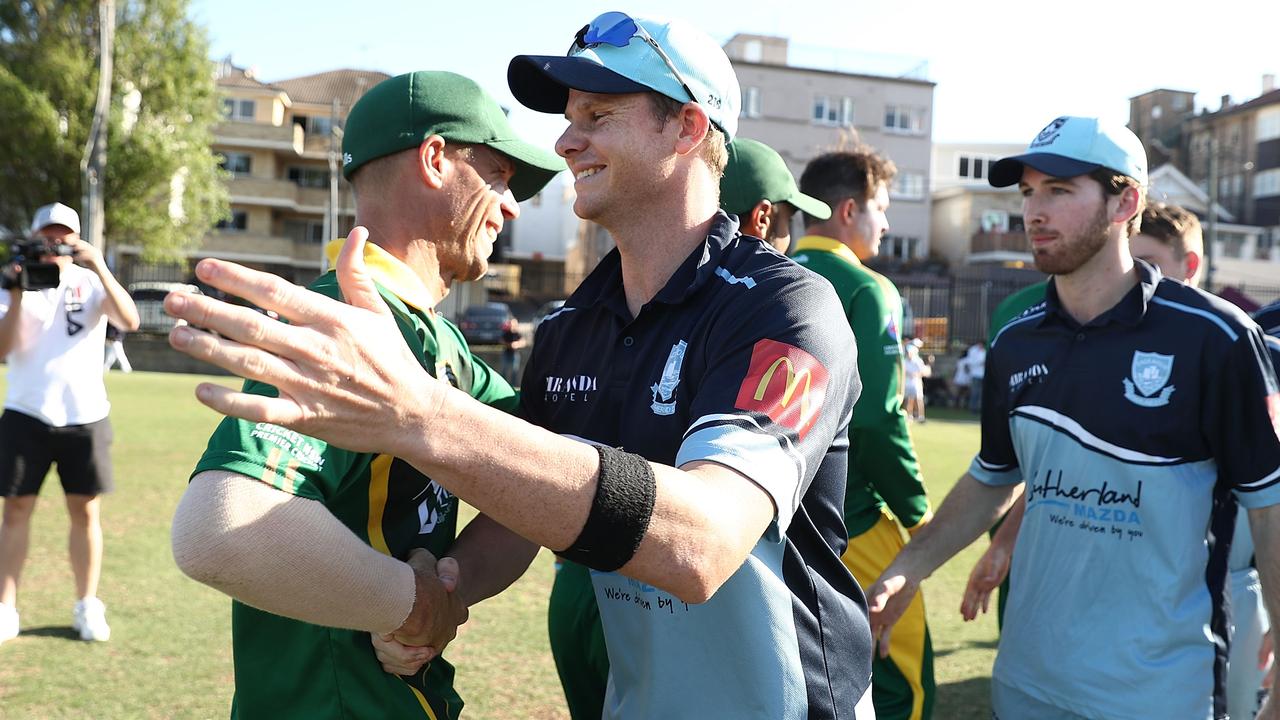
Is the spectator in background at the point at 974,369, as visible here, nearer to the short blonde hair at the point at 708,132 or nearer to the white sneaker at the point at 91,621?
the white sneaker at the point at 91,621

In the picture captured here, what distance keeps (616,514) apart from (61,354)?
661 cm

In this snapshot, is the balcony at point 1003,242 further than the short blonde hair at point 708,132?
Yes

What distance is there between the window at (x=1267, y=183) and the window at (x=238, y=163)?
2471 inches

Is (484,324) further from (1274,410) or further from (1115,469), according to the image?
(1274,410)

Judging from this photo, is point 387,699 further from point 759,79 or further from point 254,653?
point 759,79

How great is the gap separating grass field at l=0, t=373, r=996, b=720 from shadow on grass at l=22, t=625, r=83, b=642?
0.04 feet

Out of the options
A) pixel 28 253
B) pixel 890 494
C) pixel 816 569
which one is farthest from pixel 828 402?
pixel 28 253

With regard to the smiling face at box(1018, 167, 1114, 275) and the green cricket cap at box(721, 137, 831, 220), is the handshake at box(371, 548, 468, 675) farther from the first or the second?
the green cricket cap at box(721, 137, 831, 220)

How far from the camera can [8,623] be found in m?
6.31

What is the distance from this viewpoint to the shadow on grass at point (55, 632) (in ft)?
21.1

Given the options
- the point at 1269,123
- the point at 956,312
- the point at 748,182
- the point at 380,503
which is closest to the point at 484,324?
the point at 956,312

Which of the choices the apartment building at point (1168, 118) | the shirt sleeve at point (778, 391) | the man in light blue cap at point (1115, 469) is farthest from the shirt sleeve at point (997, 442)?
the apartment building at point (1168, 118)

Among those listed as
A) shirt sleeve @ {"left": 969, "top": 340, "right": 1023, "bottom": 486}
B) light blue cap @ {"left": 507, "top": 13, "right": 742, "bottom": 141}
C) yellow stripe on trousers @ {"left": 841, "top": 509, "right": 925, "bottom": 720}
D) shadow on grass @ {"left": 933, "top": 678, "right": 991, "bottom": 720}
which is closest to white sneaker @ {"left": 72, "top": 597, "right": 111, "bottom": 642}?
yellow stripe on trousers @ {"left": 841, "top": 509, "right": 925, "bottom": 720}

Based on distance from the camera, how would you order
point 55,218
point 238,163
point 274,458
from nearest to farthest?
point 274,458, point 55,218, point 238,163
